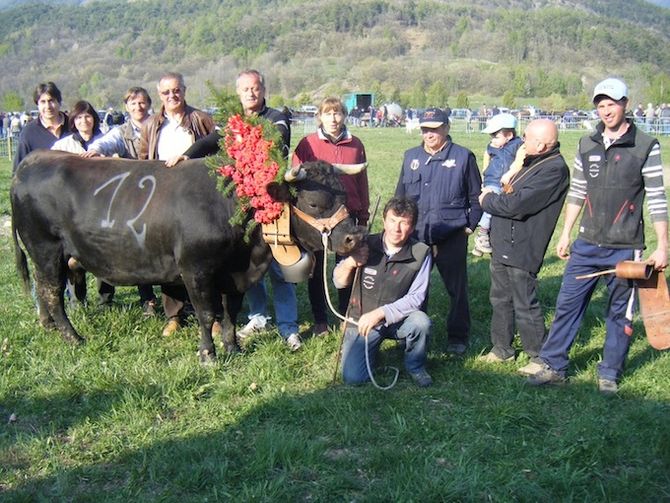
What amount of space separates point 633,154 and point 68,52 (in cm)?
20053

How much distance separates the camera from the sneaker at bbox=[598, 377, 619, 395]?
189 inches

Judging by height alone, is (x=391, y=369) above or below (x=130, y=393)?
below

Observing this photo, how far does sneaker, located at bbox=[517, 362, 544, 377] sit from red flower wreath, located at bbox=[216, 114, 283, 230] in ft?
7.49

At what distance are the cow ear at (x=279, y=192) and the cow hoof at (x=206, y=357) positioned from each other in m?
1.40

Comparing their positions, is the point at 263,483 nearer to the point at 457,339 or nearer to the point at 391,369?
the point at 391,369

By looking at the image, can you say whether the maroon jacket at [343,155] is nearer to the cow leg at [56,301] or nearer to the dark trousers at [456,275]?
the dark trousers at [456,275]

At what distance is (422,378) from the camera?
5.00m

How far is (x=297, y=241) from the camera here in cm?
523

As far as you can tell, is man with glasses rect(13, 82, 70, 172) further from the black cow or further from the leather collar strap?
the leather collar strap

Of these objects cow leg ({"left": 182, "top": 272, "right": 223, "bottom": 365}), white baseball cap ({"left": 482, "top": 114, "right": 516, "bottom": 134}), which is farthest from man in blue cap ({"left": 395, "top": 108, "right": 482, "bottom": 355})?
white baseball cap ({"left": 482, "top": 114, "right": 516, "bottom": 134})

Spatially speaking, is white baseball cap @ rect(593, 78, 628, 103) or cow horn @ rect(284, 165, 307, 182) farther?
cow horn @ rect(284, 165, 307, 182)

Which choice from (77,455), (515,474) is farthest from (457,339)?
(77,455)

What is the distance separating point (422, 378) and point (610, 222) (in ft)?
5.84

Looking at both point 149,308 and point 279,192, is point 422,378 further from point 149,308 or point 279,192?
point 149,308
